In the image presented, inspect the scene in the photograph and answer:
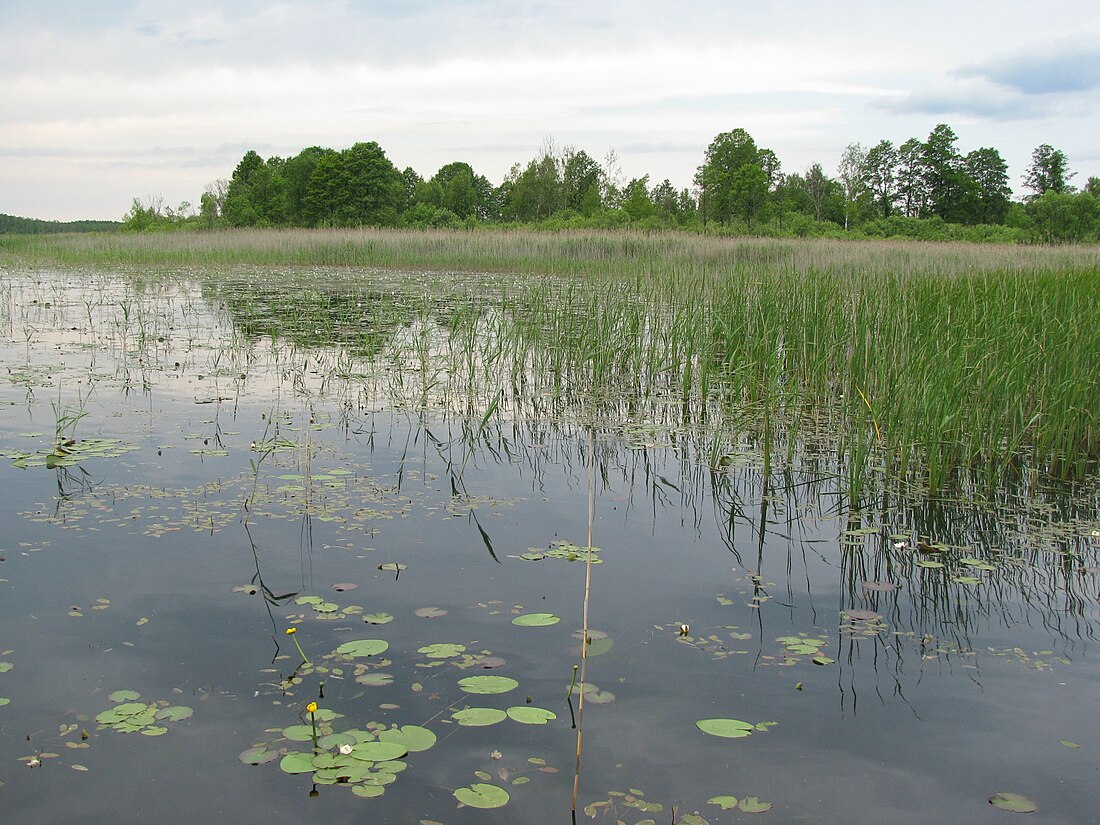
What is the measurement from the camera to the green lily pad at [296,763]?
1886 millimetres

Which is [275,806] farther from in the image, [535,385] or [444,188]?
[444,188]

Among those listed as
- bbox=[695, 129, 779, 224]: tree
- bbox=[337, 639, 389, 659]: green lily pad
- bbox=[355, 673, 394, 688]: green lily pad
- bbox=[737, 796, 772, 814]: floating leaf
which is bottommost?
bbox=[737, 796, 772, 814]: floating leaf

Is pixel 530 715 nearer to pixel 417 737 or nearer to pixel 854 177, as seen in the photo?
pixel 417 737

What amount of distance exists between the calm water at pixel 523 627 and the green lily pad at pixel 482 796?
2 cm

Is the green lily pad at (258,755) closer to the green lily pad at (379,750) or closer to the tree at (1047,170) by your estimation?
the green lily pad at (379,750)

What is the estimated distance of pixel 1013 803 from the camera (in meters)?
1.88

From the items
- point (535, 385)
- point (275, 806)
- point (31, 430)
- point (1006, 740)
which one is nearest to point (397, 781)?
point (275, 806)

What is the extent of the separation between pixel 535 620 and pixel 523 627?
4 centimetres

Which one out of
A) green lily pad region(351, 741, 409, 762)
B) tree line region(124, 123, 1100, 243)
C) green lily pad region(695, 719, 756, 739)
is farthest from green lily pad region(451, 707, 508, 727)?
tree line region(124, 123, 1100, 243)

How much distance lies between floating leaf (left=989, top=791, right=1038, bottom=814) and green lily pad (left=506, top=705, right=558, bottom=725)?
3.38 ft

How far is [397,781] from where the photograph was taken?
188 cm

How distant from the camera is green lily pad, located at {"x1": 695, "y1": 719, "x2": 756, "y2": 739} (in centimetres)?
210

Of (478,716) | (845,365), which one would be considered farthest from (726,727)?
(845,365)

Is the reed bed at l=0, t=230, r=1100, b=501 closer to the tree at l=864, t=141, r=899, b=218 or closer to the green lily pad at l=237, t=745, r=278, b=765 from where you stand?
the green lily pad at l=237, t=745, r=278, b=765
